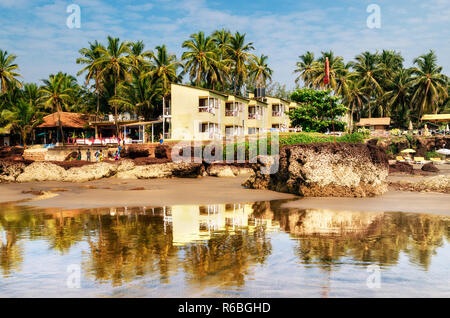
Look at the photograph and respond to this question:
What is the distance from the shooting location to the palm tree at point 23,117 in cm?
5465

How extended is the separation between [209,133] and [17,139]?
34341mm

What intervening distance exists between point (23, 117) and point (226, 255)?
56.6 m

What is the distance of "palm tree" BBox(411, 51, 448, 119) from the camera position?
5897cm

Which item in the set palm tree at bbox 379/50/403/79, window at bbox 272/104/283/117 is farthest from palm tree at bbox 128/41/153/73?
palm tree at bbox 379/50/403/79

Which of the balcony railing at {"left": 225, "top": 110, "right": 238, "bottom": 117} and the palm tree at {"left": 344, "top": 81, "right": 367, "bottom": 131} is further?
the palm tree at {"left": 344, "top": 81, "right": 367, "bottom": 131}

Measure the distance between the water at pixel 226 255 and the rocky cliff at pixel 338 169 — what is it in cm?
416

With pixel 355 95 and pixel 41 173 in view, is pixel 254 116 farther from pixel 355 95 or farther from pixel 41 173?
pixel 41 173

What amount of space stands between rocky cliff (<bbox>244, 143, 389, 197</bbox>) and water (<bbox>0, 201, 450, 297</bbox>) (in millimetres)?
4161

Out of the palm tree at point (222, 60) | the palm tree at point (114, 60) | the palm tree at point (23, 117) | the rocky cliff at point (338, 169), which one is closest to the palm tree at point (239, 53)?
the palm tree at point (222, 60)

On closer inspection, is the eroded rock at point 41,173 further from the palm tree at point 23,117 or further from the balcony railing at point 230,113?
the palm tree at point 23,117

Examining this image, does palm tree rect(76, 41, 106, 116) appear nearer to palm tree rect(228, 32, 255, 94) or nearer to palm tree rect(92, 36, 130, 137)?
palm tree rect(92, 36, 130, 137)

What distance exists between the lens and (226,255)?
7.05 meters

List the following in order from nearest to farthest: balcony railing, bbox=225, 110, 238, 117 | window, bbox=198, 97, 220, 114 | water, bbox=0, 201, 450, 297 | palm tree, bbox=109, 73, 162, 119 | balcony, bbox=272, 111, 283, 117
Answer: water, bbox=0, 201, 450, 297, window, bbox=198, 97, 220, 114, balcony railing, bbox=225, 110, 238, 117, palm tree, bbox=109, 73, 162, 119, balcony, bbox=272, 111, 283, 117

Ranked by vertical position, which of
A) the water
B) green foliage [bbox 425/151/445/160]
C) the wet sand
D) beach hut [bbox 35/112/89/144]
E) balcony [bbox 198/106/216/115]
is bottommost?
the wet sand
